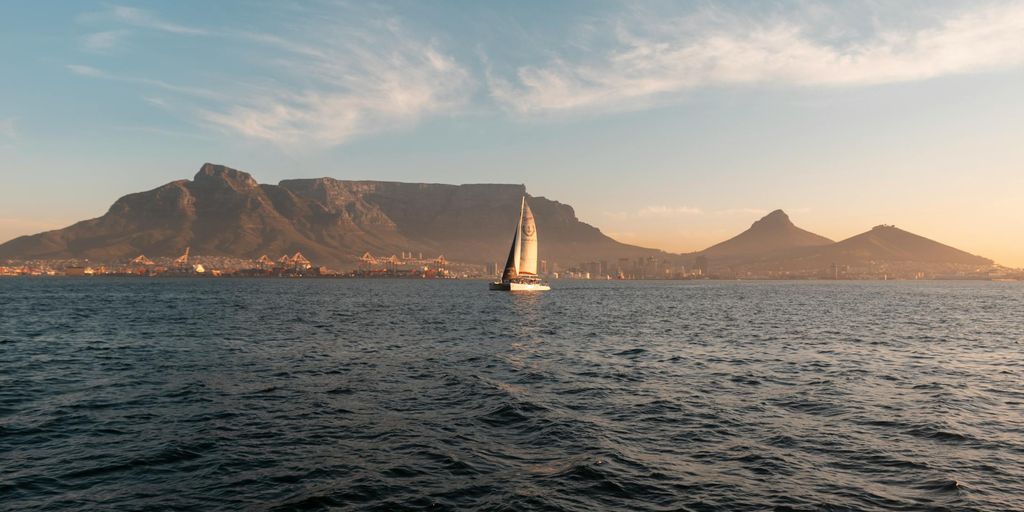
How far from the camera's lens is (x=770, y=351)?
151 feet

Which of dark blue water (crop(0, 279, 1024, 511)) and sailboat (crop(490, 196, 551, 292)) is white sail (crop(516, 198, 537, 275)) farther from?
dark blue water (crop(0, 279, 1024, 511))

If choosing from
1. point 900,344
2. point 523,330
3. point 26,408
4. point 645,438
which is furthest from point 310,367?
point 900,344

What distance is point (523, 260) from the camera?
158 meters

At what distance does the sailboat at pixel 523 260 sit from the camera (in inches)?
6073

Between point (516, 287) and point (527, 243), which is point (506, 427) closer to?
point (527, 243)

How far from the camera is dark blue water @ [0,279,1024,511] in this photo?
51.6 feet

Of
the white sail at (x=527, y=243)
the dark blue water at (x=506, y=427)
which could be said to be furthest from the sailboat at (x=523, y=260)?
the dark blue water at (x=506, y=427)

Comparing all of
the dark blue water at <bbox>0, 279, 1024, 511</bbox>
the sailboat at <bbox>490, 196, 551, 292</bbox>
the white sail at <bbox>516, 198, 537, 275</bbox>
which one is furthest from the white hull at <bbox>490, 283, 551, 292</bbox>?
the dark blue water at <bbox>0, 279, 1024, 511</bbox>

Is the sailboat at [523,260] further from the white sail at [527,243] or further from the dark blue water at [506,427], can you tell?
the dark blue water at [506,427]

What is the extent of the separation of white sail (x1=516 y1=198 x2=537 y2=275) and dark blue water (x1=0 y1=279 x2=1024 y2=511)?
107 m

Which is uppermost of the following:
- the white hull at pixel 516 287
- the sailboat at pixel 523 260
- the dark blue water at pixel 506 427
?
the sailboat at pixel 523 260

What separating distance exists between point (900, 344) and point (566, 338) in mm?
27849

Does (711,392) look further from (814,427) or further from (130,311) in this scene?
(130,311)

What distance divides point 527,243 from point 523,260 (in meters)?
4.96
